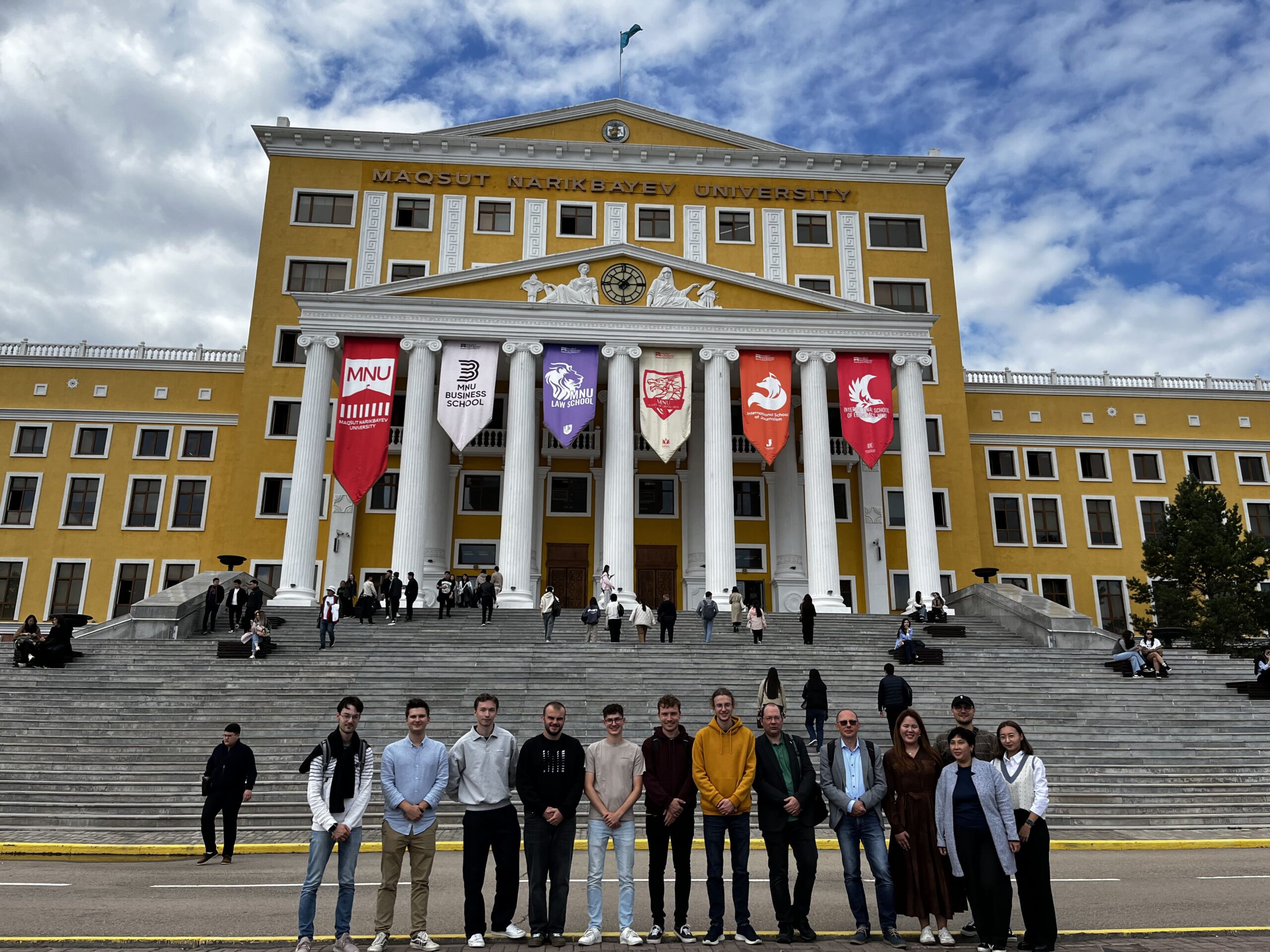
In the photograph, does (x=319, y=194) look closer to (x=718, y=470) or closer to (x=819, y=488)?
(x=718, y=470)

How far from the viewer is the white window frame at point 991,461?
135ft

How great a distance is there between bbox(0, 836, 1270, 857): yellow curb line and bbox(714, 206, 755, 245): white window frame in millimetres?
31807

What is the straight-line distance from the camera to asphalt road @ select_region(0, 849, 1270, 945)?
809 cm

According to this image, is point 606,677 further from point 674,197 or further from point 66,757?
point 674,197

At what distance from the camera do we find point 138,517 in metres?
38.4

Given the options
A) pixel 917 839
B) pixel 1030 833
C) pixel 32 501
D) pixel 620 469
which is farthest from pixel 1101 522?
pixel 32 501

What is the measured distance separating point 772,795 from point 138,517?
37688 mm

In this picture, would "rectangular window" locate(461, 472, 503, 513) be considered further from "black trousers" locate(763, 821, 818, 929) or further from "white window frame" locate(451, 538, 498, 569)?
"black trousers" locate(763, 821, 818, 929)

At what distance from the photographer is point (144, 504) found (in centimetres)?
3862

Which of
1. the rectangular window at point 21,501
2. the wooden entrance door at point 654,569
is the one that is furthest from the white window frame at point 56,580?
the wooden entrance door at point 654,569

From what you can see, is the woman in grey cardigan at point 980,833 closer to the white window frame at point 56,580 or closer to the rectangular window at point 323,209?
the rectangular window at point 323,209

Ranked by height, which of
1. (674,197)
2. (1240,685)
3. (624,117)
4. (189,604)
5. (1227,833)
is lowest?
(1227,833)

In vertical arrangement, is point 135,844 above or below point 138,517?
below

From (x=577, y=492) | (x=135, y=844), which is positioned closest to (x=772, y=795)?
(x=135, y=844)
